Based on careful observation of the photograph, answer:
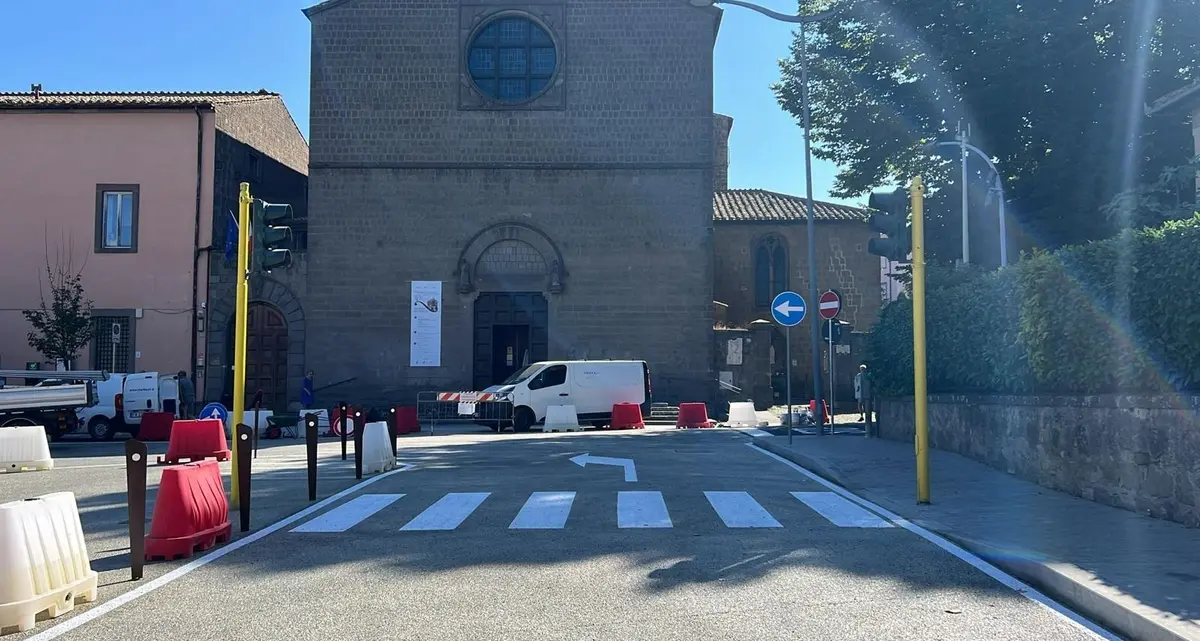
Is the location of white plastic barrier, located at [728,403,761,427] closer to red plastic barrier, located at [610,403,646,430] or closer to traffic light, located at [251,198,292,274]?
red plastic barrier, located at [610,403,646,430]

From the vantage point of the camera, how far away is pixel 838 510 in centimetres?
1084

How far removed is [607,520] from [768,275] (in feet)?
112

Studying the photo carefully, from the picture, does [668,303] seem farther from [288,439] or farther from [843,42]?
[288,439]

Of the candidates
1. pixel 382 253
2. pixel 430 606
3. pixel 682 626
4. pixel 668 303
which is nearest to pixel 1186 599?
pixel 682 626

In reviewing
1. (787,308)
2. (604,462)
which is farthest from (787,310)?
(604,462)

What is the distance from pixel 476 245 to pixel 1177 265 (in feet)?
84.1

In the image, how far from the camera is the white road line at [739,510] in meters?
9.85

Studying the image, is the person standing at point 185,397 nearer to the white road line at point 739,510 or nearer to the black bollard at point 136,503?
the white road line at point 739,510

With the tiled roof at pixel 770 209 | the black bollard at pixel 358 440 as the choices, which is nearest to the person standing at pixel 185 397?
the black bollard at pixel 358 440

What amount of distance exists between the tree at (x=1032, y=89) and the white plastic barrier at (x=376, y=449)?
591 inches

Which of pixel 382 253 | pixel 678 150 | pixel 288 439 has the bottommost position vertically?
pixel 288 439

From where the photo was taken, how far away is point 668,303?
108 ft

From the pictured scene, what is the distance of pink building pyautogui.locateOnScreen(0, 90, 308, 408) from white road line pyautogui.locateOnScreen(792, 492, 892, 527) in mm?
24324

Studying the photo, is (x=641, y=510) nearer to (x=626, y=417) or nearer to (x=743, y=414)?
(x=626, y=417)
